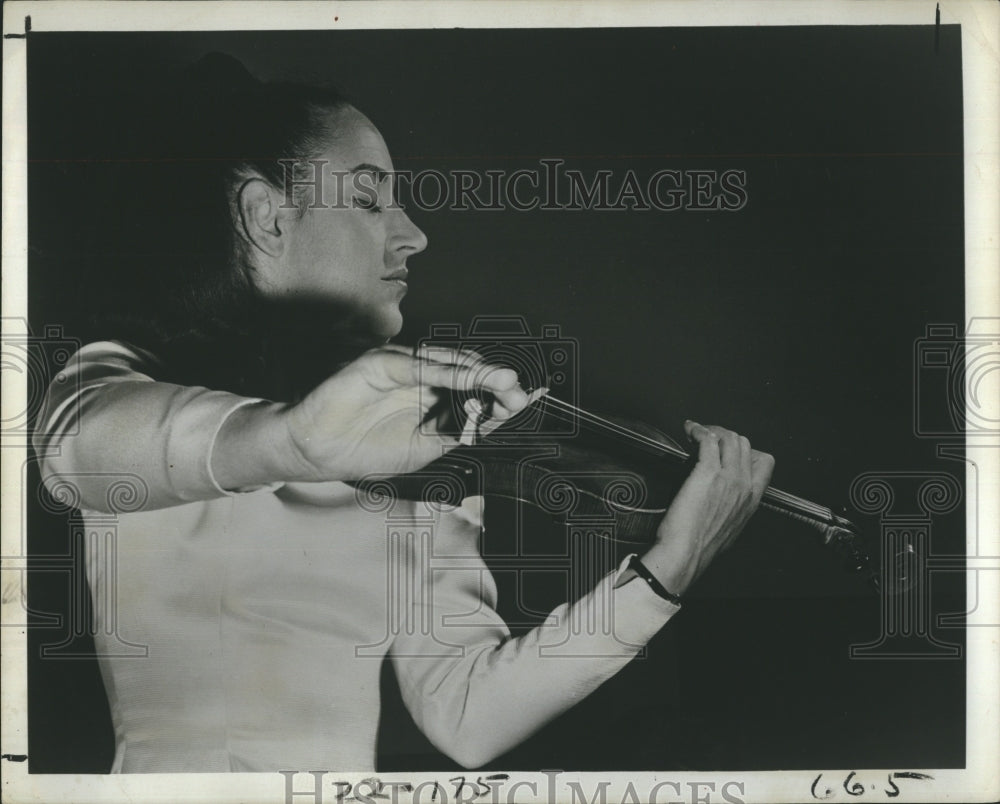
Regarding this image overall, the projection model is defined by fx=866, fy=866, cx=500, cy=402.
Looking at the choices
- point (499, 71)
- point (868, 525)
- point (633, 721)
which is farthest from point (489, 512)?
point (499, 71)

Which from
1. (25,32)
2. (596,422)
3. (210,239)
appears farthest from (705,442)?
(25,32)

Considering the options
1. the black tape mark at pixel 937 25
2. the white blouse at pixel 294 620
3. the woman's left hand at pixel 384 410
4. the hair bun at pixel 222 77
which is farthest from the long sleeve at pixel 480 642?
the black tape mark at pixel 937 25

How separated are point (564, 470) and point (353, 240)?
1.90 feet

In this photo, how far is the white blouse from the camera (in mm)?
1587

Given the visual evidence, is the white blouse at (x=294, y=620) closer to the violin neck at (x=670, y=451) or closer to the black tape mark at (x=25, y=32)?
the violin neck at (x=670, y=451)

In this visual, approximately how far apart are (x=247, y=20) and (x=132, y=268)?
1.70 feet

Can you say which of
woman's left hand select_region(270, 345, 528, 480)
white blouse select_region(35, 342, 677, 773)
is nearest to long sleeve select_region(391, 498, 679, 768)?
white blouse select_region(35, 342, 677, 773)

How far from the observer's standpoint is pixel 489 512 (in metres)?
1.60

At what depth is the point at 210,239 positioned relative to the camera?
63.0 inches

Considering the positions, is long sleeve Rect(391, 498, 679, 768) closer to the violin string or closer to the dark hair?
the violin string

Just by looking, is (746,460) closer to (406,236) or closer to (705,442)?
(705,442)

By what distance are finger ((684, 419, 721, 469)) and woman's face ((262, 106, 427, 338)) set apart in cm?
58

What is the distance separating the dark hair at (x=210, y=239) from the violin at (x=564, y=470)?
284mm

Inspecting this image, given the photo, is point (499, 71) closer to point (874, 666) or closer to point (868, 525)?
point (868, 525)
